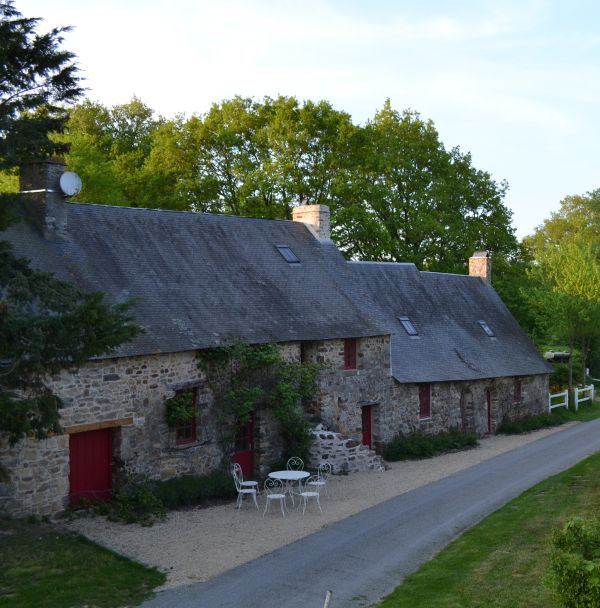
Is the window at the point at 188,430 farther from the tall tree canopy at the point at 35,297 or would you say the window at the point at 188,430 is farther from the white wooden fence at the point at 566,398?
the white wooden fence at the point at 566,398

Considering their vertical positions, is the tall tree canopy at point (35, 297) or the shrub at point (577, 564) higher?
the tall tree canopy at point (35, 297)

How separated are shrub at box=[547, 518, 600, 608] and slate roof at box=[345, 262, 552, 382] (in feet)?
46.7

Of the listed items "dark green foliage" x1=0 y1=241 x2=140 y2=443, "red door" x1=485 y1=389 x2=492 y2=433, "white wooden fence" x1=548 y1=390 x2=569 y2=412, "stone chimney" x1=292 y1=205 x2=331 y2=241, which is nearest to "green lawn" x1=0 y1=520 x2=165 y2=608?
"dark green foliage" x1=0 y1=241 x2=140 y2=443

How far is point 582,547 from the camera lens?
24.2 ft

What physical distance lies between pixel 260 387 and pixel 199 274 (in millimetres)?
3318

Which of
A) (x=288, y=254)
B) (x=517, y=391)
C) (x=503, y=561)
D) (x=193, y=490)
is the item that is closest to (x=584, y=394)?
(x=517, y=391)

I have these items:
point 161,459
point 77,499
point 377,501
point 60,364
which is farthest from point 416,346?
point 60,364

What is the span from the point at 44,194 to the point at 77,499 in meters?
6.45

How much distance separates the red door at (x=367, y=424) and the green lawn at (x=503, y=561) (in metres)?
6.40

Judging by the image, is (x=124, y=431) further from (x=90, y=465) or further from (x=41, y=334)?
(x=41, y=334)

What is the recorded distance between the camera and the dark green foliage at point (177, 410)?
15.6m

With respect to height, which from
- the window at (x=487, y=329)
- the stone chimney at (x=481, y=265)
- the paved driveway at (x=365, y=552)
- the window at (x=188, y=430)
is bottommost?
the paved driveway at (x=365, y=552)

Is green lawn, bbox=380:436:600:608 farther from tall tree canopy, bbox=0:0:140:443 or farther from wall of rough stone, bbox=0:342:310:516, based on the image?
wall of rough stone, bbox=0:342:310:516

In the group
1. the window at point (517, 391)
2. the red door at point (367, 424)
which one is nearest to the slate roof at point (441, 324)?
the window at point (517, 391)
